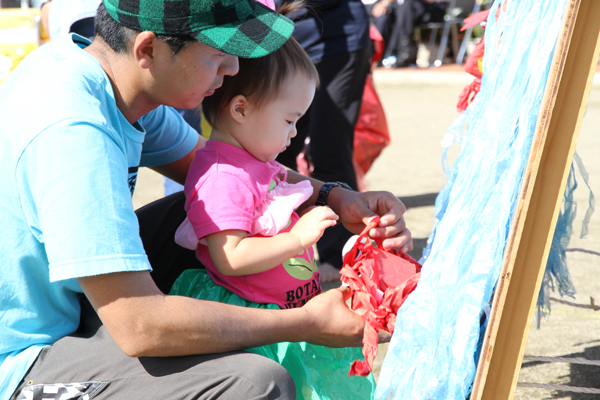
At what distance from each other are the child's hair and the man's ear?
10.7 inches

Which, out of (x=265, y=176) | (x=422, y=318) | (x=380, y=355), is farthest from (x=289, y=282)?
(x=380, y=355)

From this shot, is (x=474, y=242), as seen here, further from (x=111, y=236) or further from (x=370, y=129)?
(x=370, y=129)

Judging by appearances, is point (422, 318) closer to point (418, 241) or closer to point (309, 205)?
point (309, 205)

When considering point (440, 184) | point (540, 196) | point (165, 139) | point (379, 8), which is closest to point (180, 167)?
point (165, 139)

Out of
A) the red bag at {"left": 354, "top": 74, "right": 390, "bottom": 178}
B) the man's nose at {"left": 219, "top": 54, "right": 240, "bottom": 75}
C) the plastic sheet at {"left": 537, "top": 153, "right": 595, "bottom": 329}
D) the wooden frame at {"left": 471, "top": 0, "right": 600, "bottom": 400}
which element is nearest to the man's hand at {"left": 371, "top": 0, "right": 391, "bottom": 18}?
the red bag at {"left": 354, "top": 74, "right": 390, "bottom": 178}

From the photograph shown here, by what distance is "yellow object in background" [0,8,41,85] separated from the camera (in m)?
4.74

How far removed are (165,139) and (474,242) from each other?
959 millimetres

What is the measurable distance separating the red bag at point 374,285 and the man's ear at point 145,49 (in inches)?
24.3

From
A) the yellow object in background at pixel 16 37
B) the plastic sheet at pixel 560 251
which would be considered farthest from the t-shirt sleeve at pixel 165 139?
the yellow object in background at pixel 16 37

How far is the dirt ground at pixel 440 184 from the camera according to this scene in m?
1.95

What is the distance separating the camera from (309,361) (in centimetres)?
144

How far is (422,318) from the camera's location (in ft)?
3.62

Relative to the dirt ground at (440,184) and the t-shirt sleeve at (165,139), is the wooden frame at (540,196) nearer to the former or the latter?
the dirt ground at (440,184)

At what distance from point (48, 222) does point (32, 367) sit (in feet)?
1.17
